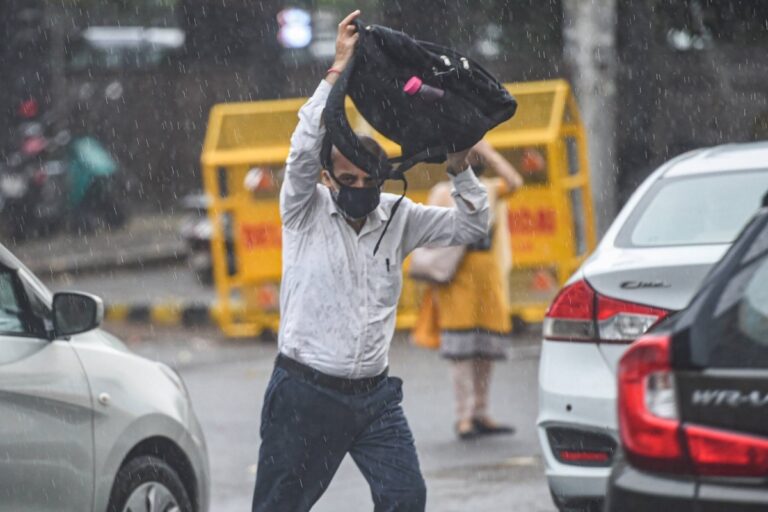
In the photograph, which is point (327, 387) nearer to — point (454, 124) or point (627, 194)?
point (454, 124)

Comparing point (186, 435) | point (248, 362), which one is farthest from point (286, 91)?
point (186, 435)

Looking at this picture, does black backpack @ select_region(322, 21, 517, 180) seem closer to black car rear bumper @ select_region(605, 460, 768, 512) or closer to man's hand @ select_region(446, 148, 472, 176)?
man's hand @ select_region(446, 148, 472, 176)

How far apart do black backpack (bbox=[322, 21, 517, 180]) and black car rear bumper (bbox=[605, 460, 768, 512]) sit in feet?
5.36

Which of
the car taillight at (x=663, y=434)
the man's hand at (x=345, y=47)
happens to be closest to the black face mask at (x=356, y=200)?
the man's hand at (x=345, y=47)

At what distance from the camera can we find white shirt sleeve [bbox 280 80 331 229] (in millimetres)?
5074

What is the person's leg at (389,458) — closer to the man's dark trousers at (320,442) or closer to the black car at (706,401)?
the man's dark trousers at (320,442)

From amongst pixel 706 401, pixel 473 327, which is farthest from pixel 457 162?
pixel 473 327

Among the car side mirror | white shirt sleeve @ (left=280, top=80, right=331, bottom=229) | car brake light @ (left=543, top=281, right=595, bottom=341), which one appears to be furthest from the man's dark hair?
car brake light @ (left=543, top=281, right=595, bottom=341)

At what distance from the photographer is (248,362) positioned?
13.7 m

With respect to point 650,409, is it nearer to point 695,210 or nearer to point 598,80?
point 695,210

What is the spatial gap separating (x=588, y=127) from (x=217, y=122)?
3.16 metres

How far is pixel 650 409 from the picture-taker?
12.2 ft

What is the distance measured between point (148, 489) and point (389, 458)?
3.18ft

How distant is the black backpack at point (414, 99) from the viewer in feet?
16.9
